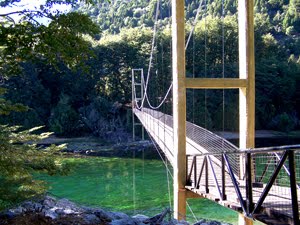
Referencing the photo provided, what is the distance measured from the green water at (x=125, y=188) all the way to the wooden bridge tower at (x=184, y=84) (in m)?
1.52

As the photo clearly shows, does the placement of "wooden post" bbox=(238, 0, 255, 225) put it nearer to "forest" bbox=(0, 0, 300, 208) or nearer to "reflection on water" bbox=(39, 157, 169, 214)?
"reflection on water" bbox=(39, 157, 169, 214)

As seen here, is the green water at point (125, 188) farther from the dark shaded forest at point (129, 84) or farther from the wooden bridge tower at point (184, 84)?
the dark shaded forest at point (129, 84)

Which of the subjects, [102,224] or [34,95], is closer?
[102,224]

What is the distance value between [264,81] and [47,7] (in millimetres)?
17175

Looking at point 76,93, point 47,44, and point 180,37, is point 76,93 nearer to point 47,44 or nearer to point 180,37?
point 180,37

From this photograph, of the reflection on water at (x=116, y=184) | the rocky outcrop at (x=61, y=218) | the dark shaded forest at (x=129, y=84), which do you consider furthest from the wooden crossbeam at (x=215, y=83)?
the dark shaded forest at (x=129, y=84)

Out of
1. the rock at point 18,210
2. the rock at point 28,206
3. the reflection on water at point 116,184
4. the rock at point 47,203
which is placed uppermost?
the rock at point 28,206

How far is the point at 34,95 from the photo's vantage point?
17.5 meters

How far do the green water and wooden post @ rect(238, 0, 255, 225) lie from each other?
2.00 meters

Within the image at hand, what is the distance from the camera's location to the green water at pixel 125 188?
238 inches

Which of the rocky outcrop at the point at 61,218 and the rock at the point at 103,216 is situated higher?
the rocky outcrop at the point at 61,218

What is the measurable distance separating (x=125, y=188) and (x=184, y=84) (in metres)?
5.30

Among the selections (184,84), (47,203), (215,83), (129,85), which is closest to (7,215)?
(47,203)

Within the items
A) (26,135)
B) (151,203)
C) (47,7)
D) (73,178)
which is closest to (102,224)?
(26,135)
